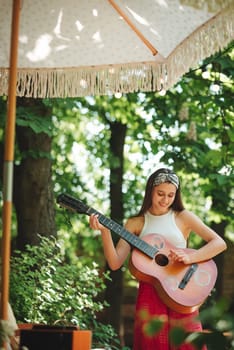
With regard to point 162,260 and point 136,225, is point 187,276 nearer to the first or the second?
point 162,260

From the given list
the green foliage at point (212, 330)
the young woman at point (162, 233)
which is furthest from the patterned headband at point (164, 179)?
the green foliage at point (212, 330)

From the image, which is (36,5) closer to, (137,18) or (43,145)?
(137,18)

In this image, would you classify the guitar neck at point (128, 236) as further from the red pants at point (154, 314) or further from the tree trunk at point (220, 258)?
the tree trunk at point (220, 258)

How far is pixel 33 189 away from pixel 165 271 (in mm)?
3804

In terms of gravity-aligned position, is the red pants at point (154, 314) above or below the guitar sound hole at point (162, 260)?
below

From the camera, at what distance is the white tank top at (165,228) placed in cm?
484

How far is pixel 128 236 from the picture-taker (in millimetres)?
4750

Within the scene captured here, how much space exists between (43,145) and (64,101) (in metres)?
0.59

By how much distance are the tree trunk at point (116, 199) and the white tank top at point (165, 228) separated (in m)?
6.01

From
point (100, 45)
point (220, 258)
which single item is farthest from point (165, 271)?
point (220, 258)

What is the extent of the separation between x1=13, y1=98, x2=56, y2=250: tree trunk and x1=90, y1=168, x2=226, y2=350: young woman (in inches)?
130

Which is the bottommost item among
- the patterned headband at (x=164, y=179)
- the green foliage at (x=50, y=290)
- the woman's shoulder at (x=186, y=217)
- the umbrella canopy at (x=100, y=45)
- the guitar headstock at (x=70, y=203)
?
the green foliage at (x=50, y=290)

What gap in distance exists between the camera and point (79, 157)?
12836 millimetres

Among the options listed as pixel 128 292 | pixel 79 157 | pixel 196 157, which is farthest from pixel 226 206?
pixel 128 292
